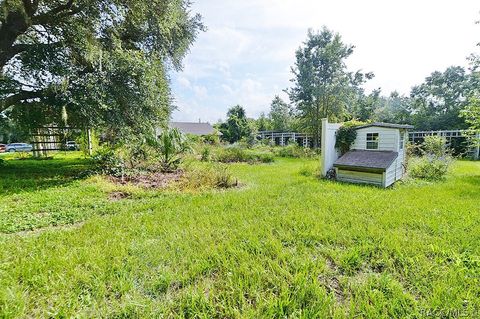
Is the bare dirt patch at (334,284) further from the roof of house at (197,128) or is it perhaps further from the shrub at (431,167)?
the roof of house at (197,128)

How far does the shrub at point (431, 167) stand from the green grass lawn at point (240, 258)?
12.3 ft

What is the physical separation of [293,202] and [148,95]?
6076 millimetres

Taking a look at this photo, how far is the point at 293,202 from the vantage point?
4965mm

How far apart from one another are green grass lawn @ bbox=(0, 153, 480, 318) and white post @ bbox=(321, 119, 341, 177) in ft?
10.8

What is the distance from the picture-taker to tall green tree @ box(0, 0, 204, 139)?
7090 mm

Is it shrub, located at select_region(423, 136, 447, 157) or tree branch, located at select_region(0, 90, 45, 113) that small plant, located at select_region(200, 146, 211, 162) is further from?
shrub, located at select_region(423, 136, 447, 157)

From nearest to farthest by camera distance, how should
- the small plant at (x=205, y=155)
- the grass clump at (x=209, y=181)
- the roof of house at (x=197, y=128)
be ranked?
the grass clump at (x=209, y=181) < the small plant at (x=205, y=155) < the roof of house at (x=197, y=128)

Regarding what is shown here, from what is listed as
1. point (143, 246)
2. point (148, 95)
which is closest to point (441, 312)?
point (143, 246)

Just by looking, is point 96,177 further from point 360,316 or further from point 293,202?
point 360,316

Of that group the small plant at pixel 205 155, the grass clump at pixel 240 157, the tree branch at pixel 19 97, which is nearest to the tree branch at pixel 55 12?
the tree branch at pixel 19 97

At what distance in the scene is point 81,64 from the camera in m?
7.67

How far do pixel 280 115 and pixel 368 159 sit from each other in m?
27.0

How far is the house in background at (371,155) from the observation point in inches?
280

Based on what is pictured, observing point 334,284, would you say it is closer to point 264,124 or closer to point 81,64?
point 81,64
